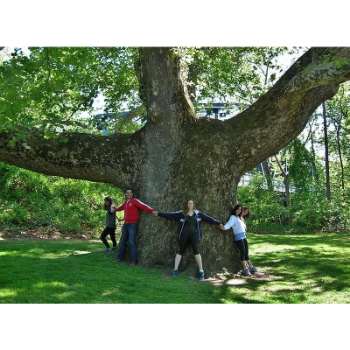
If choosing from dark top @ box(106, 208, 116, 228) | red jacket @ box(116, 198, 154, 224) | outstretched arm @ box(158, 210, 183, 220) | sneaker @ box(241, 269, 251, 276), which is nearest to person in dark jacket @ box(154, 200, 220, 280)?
outstretched arm @ box(158, 210, 183, 220)

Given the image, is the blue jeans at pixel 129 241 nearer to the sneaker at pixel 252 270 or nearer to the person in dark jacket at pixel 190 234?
the person in dark jacket at pixel 190 234

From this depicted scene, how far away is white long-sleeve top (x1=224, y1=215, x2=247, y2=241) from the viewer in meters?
12.7

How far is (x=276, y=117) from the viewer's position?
12766 mm

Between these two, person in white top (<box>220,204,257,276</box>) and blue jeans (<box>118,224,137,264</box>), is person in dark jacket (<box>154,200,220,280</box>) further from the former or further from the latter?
blue jeans (<box>118,224,137,264</box>)

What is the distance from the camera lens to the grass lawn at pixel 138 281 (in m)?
9.57

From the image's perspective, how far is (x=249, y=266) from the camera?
1312 cm

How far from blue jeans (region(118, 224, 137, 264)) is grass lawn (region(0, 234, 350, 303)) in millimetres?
344

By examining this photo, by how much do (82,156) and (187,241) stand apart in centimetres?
360

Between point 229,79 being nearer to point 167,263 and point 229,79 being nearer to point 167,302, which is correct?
point 167,263

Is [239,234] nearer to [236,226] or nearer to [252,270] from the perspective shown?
A: [236,226]

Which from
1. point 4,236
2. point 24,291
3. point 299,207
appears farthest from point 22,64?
point 299,207

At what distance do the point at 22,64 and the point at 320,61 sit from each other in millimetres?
6098

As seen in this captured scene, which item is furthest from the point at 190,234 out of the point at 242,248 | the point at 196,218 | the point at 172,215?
the point at 242,248

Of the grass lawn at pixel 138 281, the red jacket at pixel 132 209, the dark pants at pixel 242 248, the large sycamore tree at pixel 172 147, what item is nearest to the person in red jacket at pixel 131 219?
the red jacket at pixel 132 209
